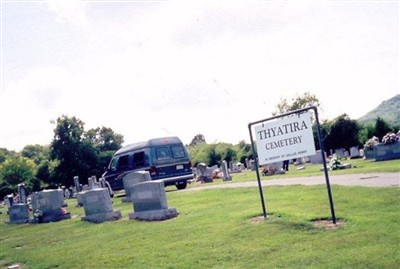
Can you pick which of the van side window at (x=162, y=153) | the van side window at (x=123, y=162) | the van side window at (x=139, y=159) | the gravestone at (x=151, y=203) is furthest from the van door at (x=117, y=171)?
the gravestone at (x=151, y=203)

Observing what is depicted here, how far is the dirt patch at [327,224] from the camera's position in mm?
7131

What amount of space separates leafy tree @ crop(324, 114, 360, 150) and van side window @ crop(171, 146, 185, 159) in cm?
2736

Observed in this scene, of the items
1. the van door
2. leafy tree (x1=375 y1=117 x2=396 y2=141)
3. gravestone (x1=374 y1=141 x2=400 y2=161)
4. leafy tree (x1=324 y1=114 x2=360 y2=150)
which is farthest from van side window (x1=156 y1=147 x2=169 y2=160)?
leafy tree (x1=324 y1=114 x2=360 y2=150)

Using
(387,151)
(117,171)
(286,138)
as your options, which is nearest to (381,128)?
(387,151)

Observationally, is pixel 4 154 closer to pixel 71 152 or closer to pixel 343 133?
pixel 71 152

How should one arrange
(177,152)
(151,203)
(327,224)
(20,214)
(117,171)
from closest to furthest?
(327,224) → (151,203) → (20,214) → (177,152) → (117,171)

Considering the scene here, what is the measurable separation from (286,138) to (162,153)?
14.0 meters

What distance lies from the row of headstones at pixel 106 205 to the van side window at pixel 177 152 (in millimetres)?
3836

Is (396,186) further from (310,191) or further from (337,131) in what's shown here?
(337,131)

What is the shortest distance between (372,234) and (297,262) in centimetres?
143

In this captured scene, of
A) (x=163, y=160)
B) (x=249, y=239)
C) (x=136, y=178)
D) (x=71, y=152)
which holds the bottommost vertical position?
(x=249, y=239)

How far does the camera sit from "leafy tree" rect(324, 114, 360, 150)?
146 ft

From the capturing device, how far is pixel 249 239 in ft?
23.6

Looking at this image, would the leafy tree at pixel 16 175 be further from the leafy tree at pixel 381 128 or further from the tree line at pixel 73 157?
the leafy tree at pixel 381 128
